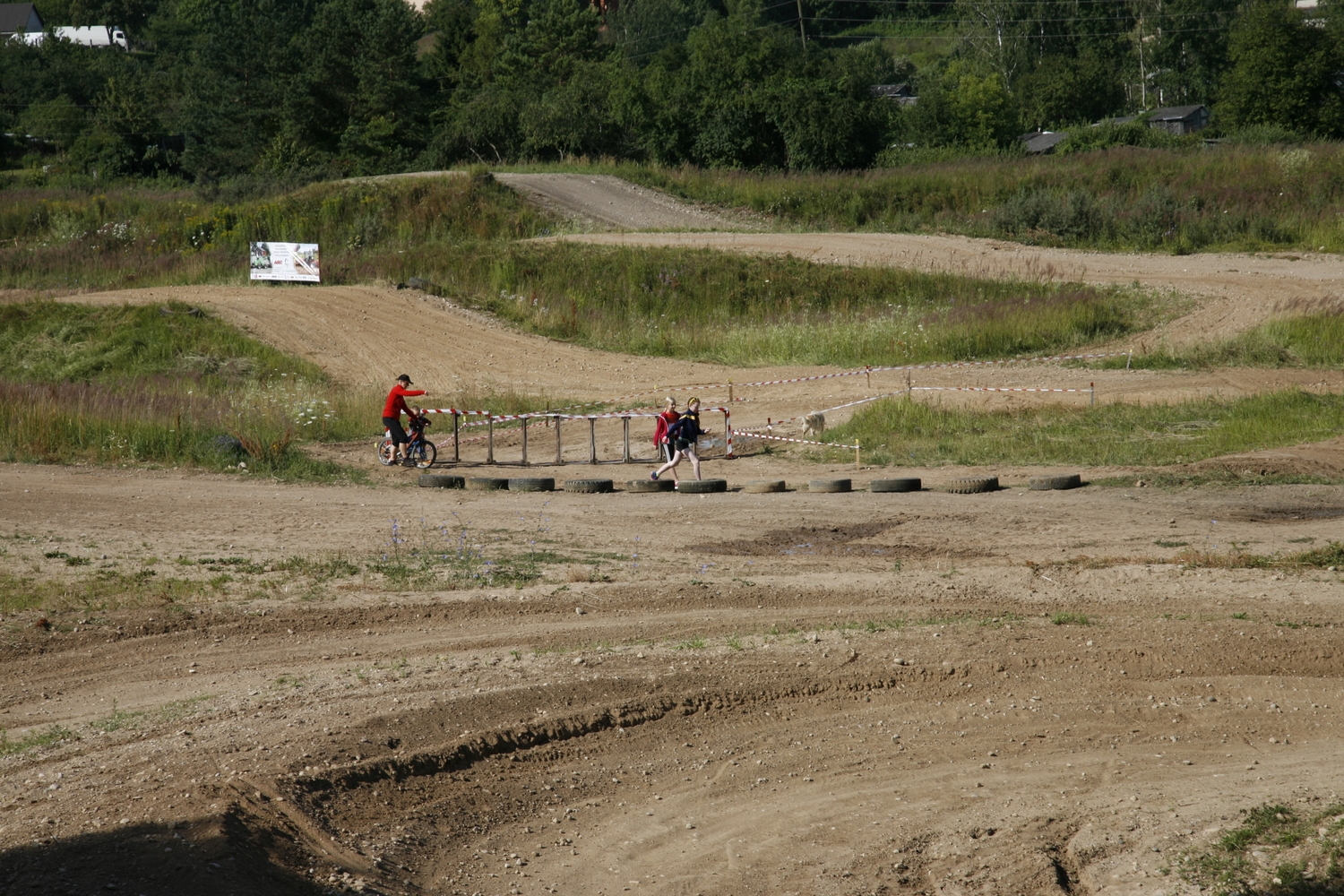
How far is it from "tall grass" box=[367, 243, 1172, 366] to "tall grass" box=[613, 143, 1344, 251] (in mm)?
8594

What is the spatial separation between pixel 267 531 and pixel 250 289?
847 inches

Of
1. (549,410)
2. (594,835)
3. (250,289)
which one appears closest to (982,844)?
(594,835)

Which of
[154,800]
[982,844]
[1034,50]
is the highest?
[1034,50]

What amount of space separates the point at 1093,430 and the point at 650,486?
26.2 ft

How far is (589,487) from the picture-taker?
61.7 feet

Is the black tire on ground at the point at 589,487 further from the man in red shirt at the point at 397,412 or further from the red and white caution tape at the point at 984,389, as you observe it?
the red and white caution tape at the point at 984,389

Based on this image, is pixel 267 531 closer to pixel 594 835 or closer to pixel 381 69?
pixel 594 835

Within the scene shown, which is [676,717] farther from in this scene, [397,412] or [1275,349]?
[1275,349]

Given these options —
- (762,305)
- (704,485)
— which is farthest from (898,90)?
(704,485)

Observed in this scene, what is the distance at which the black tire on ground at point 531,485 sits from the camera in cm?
1892

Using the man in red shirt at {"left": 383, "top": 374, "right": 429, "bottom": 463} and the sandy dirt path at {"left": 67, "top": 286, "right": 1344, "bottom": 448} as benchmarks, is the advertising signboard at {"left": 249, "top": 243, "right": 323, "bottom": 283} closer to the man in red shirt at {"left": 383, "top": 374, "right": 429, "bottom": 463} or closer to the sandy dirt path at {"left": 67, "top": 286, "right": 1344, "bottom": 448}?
the sandy dirt path at {"left": 67, "top": 286, "right": 1344, "bottom": 448}

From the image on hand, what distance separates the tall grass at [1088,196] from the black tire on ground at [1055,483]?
22518 millimetres

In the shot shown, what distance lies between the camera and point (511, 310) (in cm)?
3338

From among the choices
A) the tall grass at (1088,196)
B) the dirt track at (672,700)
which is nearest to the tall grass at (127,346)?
the dirt track at (672,700)
